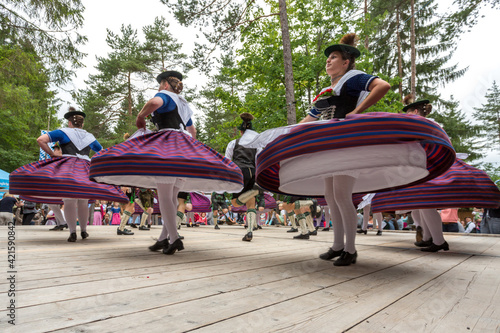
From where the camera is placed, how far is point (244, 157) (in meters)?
Result: 4.89

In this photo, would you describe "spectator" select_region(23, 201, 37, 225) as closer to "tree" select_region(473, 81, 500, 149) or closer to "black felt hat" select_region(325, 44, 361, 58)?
"black felt hat" select_region(325, 44, 361, 58)

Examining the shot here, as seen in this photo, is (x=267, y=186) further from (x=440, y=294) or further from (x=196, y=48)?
(x=196, y=48)

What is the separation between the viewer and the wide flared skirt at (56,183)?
3.33 meters

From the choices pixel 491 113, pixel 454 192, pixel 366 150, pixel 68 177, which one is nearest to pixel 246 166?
pixel 68 177

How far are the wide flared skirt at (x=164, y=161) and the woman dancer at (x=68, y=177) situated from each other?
3.19 ft

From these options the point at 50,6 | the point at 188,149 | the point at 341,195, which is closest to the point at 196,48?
the point at 50,6

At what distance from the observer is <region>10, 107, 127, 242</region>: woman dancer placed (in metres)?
3.34

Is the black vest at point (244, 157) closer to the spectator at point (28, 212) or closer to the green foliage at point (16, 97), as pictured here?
the spectator at point (28, 212)

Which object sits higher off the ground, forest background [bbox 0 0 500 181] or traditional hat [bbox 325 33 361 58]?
forest background [bbox 0 0 500 181]

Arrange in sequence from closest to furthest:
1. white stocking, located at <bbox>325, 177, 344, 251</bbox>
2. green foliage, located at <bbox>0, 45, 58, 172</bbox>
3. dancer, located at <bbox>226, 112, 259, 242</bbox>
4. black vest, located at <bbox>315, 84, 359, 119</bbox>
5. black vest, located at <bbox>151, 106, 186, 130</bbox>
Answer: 1. black vest, located at <bbox>315, 84, 359, 119</bbox>
2. white stocking, located at <bbox>325, 177, 344, 251</bbox>
3. black vest, located at <bbox>151, 106, 186, 130</bbox>
4. dancer, located at <bbox>226, 112, 259, 242</bbox>
5. green foliage, located at <bbox>0, 45, 58, 172</bbox>

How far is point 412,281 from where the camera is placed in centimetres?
184

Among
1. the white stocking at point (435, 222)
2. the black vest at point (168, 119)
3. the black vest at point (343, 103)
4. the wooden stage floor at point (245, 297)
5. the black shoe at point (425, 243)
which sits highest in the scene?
the black vest at point (168, 119)

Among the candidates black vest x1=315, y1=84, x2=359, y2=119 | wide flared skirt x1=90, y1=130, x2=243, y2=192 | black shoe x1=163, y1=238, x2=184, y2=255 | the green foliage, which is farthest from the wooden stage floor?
the green foliage

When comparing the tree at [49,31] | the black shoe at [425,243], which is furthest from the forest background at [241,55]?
the black shoe at [425,243]
